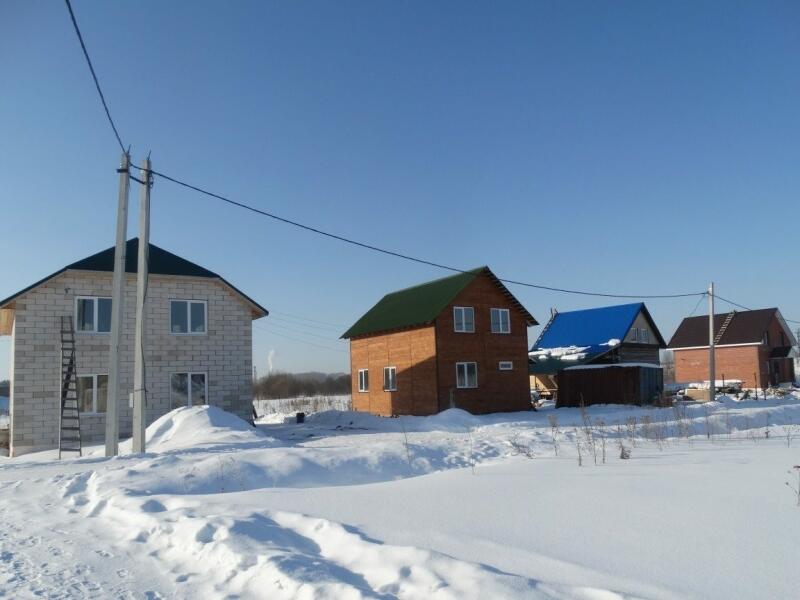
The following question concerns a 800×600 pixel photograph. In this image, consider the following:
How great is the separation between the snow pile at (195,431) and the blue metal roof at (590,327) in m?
20.6

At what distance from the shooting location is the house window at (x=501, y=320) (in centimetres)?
2897

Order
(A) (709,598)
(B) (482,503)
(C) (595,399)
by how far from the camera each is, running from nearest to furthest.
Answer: (A) (709,598)
(B) (482,503)
(C) (595,399)

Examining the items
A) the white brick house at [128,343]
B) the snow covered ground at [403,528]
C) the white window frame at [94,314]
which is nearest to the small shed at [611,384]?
the white brick house at [128,343]

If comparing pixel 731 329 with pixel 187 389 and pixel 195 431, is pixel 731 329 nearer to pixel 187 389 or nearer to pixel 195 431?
pixel 187 389

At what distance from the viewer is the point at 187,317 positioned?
2194 cm

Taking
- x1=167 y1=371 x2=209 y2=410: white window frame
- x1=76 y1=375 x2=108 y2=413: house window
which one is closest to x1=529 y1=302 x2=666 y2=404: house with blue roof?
x1=167 y1=371 x2=209 y2=410: white window frame

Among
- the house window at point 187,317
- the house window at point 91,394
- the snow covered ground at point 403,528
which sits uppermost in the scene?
the house window at point 187,317

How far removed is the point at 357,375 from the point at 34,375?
1595 cm

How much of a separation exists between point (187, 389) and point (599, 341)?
21.3 metres

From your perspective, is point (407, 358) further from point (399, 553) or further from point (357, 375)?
point (399, 553)

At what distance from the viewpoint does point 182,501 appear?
7.57m

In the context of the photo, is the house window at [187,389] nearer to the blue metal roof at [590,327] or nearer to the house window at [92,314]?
the house window at [92,314]

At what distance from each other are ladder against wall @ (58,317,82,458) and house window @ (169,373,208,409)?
288 cm

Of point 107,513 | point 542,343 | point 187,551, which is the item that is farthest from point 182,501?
point 542,343
